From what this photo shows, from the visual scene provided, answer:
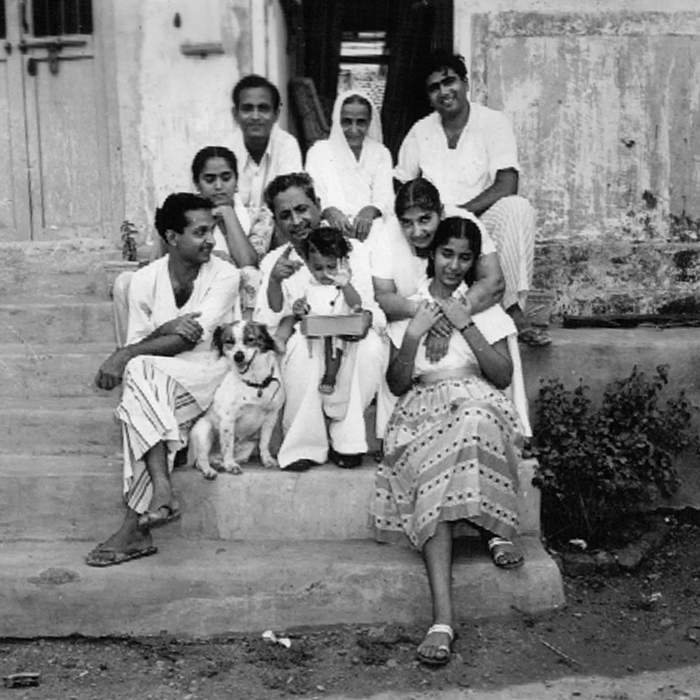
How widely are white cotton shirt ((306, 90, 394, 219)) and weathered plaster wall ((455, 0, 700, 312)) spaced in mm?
1116

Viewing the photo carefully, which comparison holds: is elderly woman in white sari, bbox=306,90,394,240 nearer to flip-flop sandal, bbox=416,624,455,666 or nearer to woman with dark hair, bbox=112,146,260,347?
woman with dark hair, bbox=112,146,260,347

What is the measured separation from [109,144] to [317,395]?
10.0ft

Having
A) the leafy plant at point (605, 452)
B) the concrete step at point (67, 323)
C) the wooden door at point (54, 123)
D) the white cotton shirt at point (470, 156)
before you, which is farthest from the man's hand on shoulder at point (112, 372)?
the wooden door at point (54, 123)

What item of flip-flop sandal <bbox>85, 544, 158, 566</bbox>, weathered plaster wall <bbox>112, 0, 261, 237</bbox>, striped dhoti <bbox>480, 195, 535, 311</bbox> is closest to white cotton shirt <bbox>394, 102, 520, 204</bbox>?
striped dhoti <bbox>480, 195, 535, 311</bbox>

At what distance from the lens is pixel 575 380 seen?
555cm

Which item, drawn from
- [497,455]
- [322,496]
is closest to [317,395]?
[322,496]

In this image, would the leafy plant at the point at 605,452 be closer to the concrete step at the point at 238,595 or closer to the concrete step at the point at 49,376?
the concrete step at the point at 238,595

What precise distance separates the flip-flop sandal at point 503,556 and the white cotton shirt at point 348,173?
2.10 metres

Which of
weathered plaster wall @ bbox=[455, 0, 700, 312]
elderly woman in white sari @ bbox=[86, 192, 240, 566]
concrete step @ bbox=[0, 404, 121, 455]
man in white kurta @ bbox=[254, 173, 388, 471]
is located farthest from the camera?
weathered plaster wall @ bbox=[455, 0, 700, 312]

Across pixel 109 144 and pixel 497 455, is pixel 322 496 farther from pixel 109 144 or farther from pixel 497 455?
pixel 109 144

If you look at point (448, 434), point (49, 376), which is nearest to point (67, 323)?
point (49, 376)

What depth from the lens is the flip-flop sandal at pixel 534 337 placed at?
5492 mm

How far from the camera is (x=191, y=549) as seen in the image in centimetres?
459

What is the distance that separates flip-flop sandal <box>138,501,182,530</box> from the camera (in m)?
4.39
